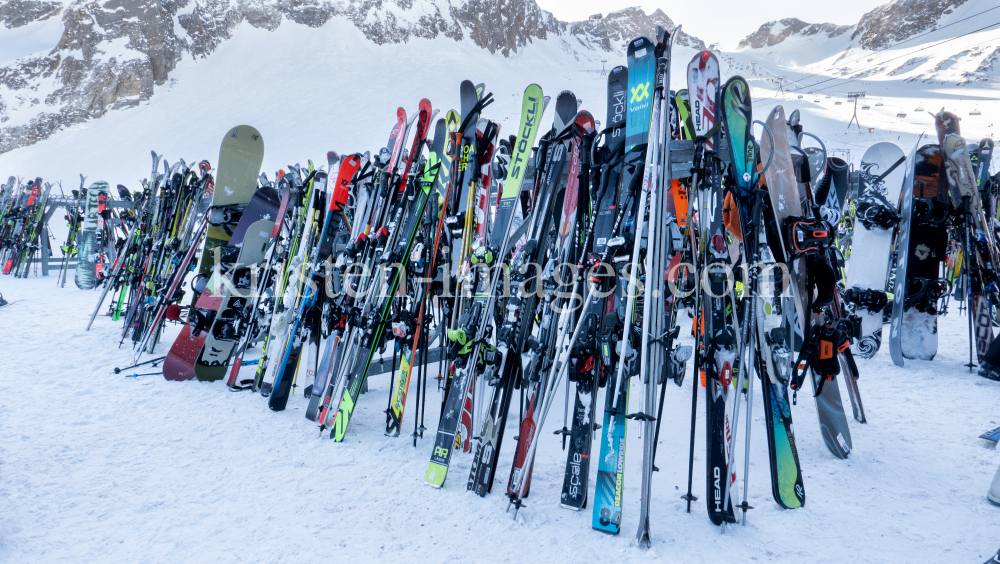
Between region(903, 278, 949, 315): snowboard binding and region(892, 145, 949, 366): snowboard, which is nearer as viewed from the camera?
region(892, 145, 949, 366): snowboard

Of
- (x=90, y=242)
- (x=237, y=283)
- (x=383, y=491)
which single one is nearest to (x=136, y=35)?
(x=90, y=242)

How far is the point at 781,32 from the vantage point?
381ft

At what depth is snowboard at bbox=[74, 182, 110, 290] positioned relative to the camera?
8.98 m

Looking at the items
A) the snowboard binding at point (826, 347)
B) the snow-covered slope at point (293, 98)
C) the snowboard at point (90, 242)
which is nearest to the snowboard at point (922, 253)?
the snowboard binding at point (826, 347)

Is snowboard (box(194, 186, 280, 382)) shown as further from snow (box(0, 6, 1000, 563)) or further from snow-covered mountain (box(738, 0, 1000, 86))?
snow-covered mountain (box(738, 0, 1000, 86))

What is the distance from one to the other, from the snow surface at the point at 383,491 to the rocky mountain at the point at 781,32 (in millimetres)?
127663

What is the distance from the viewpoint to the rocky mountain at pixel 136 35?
4038 cm

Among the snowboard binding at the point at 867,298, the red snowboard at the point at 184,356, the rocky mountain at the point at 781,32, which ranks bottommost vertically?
the red snowboard at the point at 184,356

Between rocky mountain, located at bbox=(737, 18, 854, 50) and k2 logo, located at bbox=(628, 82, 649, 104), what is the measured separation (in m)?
128

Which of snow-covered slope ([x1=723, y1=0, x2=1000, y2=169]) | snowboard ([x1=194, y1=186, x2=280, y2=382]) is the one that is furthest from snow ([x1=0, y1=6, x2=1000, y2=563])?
snow-covered slope ([x1=723, y1=0, x2=1000, y2=169])

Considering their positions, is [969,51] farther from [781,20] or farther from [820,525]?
[781,20]

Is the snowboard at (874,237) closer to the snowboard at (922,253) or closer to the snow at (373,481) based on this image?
the snowboard at (922,253)

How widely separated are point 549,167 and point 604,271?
95 centimetres

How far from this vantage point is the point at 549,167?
3.09 m
